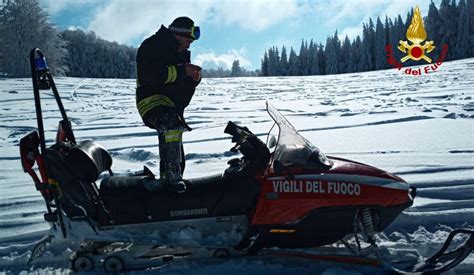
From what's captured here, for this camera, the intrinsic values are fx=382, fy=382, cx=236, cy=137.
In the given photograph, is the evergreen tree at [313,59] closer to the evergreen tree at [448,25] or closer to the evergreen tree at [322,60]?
the evergreen tree at [322,60]

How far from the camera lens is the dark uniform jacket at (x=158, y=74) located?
303cm

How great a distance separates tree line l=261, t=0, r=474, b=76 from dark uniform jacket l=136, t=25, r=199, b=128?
175ft

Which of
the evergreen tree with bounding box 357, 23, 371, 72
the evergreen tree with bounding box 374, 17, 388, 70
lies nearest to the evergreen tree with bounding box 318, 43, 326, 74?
the evergreen tree with bounding box 357, 23, 371, 72

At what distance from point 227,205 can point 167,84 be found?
1132 millimetres

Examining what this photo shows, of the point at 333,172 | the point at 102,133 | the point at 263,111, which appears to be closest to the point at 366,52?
the point at 263,111

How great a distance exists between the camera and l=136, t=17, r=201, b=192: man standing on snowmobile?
2.98 metres

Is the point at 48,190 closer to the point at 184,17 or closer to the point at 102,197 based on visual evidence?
the point at 102,197

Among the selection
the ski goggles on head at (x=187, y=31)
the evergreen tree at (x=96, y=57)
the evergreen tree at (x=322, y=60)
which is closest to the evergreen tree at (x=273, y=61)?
the evergreen tree at (x=322, y=60)

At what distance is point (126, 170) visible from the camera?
5363 millimetres

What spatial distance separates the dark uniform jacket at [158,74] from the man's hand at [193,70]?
0.12 feet

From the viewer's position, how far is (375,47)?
209ft

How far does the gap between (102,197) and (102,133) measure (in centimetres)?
601

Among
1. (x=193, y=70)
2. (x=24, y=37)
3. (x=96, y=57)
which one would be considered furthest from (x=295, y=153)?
(x=96, y=57)

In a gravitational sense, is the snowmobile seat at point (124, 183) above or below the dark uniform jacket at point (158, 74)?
below
